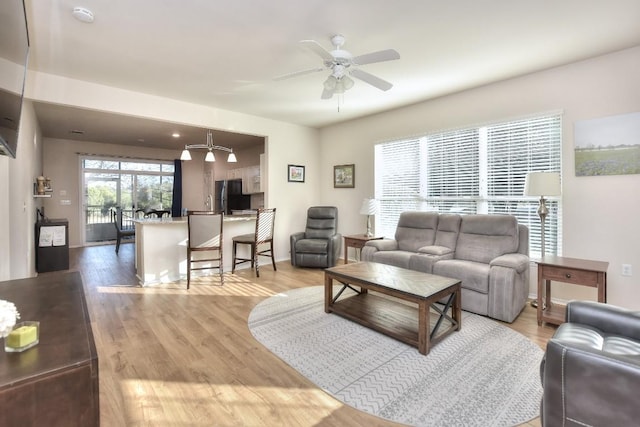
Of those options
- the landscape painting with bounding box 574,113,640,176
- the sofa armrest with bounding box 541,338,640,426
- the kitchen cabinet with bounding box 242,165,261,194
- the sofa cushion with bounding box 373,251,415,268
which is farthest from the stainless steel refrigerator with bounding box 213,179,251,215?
the sofa armrest with bounding box 541,338,640,426

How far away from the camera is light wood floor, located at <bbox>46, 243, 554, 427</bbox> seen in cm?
170

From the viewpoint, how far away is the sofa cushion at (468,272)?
303cm

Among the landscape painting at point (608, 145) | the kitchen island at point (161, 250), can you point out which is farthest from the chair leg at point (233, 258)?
the landscape painting at point (608, 145)

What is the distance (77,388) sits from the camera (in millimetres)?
853

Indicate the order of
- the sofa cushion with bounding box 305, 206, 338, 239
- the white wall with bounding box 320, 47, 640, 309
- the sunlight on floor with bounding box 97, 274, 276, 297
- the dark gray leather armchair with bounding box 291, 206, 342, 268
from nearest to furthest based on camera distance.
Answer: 1. the white wall with bounding box 320, 47, 640, 309
2. the sunlight on floor with bounding box 97, 274, 276, 297
3. the dark gray leather armchair with bounding box 291, 206, 342, 268
4. the sofa cushion with bounding box 305, 206, 338, 239

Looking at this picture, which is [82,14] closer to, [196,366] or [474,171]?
[196,366]

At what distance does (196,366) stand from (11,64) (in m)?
2.09

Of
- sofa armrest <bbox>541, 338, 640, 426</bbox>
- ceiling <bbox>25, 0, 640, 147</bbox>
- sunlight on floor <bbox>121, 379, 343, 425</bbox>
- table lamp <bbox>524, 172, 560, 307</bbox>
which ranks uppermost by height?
ceiling <bbox>25, 0, 640, 147</bbox>

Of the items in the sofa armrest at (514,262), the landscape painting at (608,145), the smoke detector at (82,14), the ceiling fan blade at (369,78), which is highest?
the smoke detector at (82,14)

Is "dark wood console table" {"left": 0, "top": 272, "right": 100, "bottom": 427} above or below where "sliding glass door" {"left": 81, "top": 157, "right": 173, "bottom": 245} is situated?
below

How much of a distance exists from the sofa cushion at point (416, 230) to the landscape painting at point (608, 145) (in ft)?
5.33

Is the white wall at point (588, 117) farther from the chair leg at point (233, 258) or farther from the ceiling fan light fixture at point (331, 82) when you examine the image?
the chair leg at point (233, 258)

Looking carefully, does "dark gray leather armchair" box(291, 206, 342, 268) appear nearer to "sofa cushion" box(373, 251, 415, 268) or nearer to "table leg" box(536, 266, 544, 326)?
"sofa cushion" box(373, 251, 415, 268)

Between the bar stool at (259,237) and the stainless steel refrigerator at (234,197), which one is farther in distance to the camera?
the stainless steel refrigerator at (234,197)
